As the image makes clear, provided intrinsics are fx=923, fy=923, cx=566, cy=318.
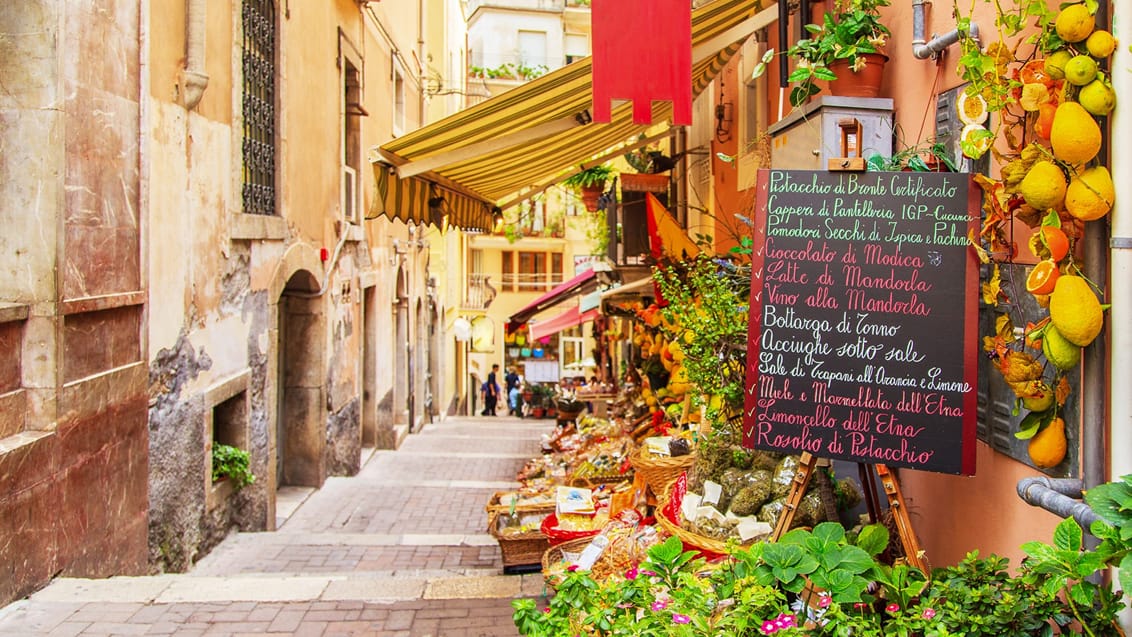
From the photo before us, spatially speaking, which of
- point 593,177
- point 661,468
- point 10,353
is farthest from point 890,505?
point 593,177

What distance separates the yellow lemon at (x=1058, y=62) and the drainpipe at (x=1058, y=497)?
132 centimetres

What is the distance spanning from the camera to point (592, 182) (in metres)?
13.6

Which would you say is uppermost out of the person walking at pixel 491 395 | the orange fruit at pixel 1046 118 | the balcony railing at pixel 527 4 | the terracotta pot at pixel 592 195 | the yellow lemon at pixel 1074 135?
the balcony railing at pixel 527 4

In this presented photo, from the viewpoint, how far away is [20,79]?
521cm

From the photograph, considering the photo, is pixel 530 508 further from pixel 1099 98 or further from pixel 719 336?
pixel 1099 98

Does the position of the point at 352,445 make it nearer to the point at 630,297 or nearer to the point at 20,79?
the point at 630,297

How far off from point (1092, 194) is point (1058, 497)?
37.2 inches

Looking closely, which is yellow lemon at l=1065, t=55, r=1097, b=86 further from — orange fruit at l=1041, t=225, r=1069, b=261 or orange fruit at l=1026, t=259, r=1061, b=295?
orange fruit at l=1026, t=259, r=1061, b=295

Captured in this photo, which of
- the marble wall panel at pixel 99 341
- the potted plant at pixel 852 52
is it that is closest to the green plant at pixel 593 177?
the marble wall panel at pixel 99 341

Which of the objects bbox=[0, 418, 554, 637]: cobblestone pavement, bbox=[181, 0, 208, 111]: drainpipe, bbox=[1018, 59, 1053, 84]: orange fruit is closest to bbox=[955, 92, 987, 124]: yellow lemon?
bbox=[1018, 59, 1053, 84]: orange fruit

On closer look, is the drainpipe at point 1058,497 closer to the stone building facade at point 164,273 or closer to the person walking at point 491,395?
the stone building facade at point 164,273

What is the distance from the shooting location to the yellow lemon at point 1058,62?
296 centimetres

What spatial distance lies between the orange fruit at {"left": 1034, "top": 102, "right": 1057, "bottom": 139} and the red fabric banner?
2988 millimetres

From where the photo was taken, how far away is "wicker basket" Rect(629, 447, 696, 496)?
5.93 m
